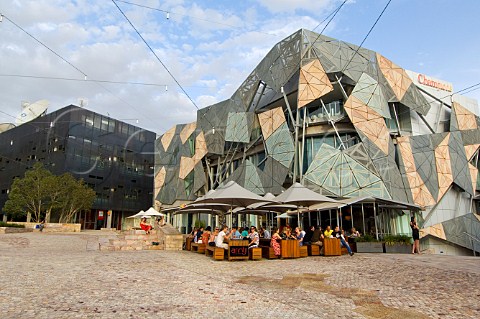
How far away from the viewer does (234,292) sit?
636cm

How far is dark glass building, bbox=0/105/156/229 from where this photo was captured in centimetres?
4922

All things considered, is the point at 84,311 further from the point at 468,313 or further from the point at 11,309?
A: the point at 468,313

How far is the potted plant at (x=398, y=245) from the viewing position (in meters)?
16.4

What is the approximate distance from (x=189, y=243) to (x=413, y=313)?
13.3 m

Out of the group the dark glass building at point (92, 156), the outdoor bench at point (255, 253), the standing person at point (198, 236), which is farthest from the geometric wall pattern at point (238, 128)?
the dark glass building at point (92, 156)

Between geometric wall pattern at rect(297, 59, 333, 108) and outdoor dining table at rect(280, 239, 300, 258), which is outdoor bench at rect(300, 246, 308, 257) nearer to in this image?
outdoor dining table at rect(280, 239, 300, 258)

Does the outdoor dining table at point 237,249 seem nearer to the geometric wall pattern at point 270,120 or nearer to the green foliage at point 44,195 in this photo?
the geometric wall pattern at point 270,120

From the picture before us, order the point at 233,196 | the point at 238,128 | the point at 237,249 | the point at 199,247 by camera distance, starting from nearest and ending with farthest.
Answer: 1. the point at 237,249
2. the point at 233,196
3. the point at 199,247
4. the point at 238,128

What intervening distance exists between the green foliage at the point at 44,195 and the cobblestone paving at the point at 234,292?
30.0 meters

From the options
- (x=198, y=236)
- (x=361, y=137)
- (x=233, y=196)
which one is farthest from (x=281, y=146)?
(x=233, y=196)

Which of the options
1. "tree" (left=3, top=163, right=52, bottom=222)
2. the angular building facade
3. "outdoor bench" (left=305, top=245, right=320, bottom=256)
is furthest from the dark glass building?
"outdoor bench" (left=305, top=245, right=320, bottom=256)

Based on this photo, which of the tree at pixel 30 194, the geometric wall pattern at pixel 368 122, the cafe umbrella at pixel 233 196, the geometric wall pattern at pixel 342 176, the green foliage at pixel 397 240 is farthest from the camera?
the tree at pixel 30 194

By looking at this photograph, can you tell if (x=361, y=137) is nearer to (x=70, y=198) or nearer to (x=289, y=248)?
(x=289, y=248)

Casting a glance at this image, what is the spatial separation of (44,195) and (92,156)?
Result: 15.8 meters
